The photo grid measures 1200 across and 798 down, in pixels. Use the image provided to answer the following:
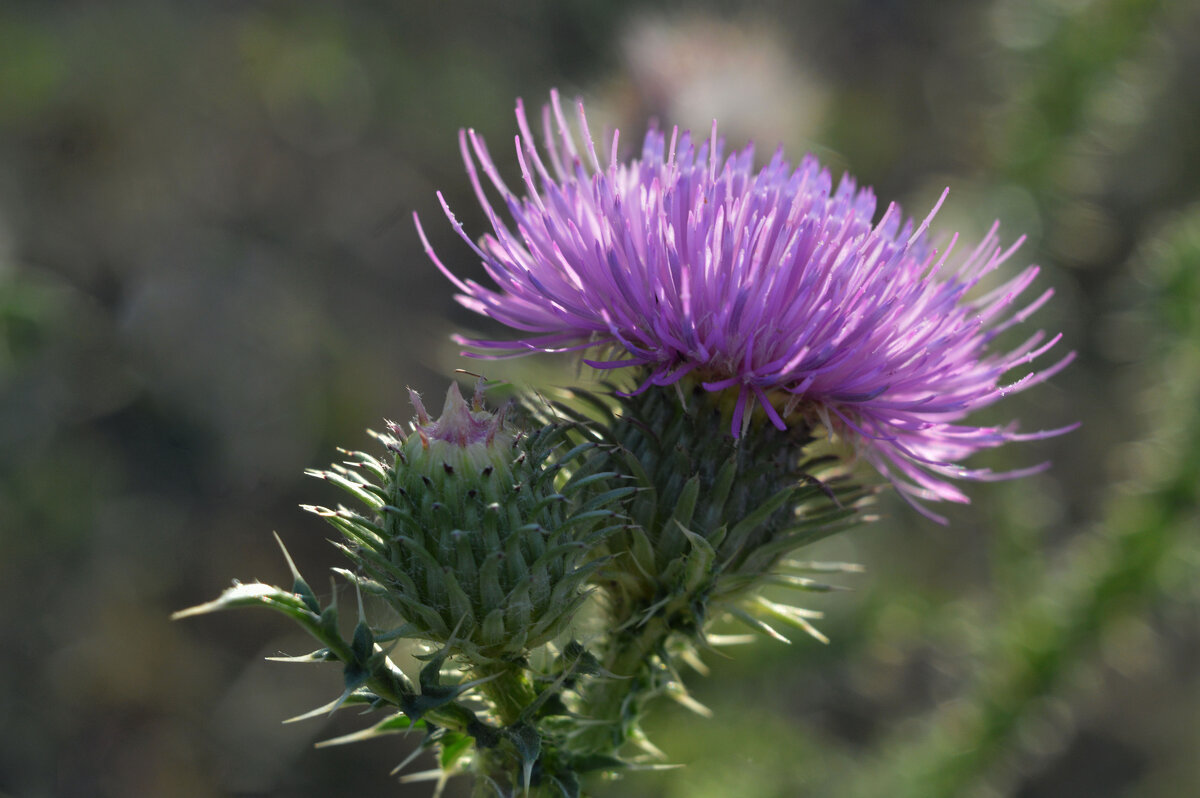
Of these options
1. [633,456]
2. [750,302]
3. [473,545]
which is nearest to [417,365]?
[633,456]

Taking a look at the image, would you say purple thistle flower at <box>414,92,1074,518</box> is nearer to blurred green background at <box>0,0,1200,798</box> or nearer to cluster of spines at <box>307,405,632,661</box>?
cluster of spines at <box>307,405,632,661</box>

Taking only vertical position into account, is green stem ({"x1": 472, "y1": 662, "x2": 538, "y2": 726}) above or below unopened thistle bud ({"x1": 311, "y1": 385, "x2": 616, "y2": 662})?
below

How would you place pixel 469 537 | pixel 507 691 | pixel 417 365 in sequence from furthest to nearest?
1. pixel 417 365
2. pixel 507 691
3. pixel 469 537

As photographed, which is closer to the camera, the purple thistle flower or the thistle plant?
the thistle plant

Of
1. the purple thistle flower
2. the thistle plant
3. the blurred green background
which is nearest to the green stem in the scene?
the thistle plant

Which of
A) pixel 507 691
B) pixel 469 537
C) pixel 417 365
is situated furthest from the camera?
pixel 417 365

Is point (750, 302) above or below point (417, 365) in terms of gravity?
above

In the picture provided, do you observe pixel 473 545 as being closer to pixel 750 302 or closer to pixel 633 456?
pixel 633 456
